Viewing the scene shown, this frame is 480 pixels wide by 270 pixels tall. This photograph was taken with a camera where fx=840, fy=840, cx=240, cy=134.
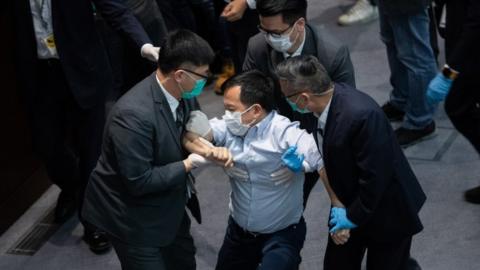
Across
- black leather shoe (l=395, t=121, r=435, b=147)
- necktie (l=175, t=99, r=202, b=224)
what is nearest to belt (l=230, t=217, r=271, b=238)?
necktie (l=175, t=99, r=202, b=224)

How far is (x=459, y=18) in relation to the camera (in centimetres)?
409

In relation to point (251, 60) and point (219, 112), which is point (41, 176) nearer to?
point (219, 112)

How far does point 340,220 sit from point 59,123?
5.99 ft

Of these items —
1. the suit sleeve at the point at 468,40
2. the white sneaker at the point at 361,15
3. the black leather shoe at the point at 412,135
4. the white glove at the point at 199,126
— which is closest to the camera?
the white glove at the point at 199,126

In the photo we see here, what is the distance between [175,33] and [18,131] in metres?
2.04

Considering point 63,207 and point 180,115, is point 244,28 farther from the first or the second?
point 63,207

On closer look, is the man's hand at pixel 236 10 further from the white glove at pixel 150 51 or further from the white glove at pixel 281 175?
the white glove at pixel 281 175

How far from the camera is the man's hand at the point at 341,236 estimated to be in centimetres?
319

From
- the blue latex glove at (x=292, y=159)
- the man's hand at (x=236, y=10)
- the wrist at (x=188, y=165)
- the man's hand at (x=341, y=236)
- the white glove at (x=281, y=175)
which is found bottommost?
the man's hand at (x=341, y=236)

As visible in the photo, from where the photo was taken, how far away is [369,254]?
3.38 metres

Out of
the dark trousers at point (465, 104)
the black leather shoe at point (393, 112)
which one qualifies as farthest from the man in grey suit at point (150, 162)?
the black leather shoe at point (393, 112)

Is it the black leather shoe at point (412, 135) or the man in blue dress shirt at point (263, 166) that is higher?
the man in blue dress shirt at point (263, 166)

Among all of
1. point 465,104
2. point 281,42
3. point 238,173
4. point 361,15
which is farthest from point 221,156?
point 361,15

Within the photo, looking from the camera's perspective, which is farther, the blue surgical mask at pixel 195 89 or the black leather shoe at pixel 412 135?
the black leather shoe at pixel 412 135
